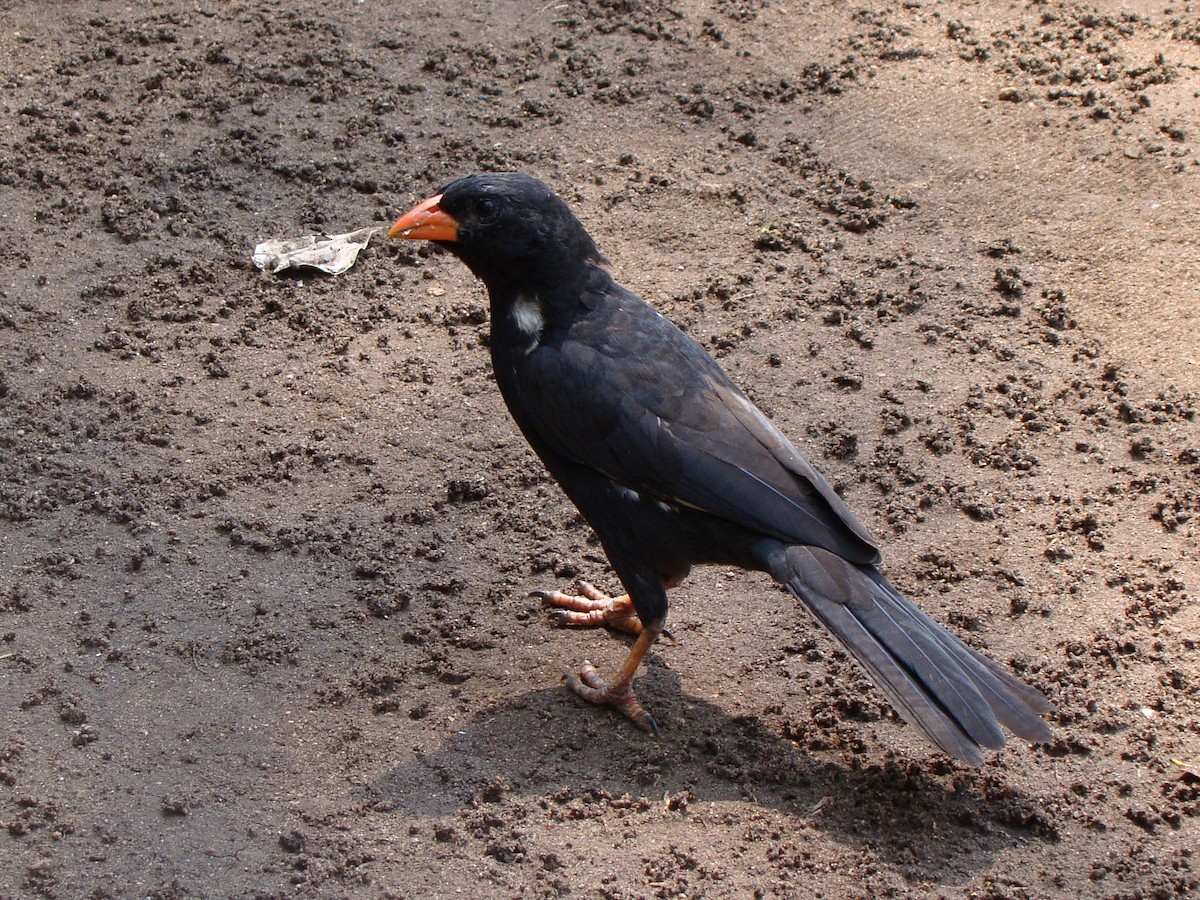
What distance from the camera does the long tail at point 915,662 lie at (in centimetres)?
372

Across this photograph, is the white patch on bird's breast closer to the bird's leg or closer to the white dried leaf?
the bird's leg

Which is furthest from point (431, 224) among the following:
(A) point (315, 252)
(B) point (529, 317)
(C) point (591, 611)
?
(A) point (315, 252)

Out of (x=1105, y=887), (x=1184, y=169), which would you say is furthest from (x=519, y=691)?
(x=1184, y=169)

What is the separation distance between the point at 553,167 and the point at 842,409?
2173 millimetres

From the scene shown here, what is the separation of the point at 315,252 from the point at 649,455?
2.69m

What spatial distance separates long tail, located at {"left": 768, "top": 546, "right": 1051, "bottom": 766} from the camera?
12.2 ft

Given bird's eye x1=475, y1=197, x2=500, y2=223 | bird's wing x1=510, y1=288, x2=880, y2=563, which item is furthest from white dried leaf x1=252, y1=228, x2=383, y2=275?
bird's wing x1=510, y1=288, x2=880, y2=563

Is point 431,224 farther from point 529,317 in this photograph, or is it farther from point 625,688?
point 625,688

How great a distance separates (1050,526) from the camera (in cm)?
500

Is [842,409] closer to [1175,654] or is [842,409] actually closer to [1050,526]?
[1050,526]

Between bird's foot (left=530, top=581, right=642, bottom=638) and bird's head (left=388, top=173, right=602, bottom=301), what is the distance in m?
1.10

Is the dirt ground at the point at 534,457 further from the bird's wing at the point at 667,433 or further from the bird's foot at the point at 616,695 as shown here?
the bird's wing at the point at 667,433

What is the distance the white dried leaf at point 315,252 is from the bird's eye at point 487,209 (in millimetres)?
1910

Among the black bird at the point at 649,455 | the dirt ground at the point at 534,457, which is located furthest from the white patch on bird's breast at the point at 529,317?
the dirt ground at the point at 534,457
